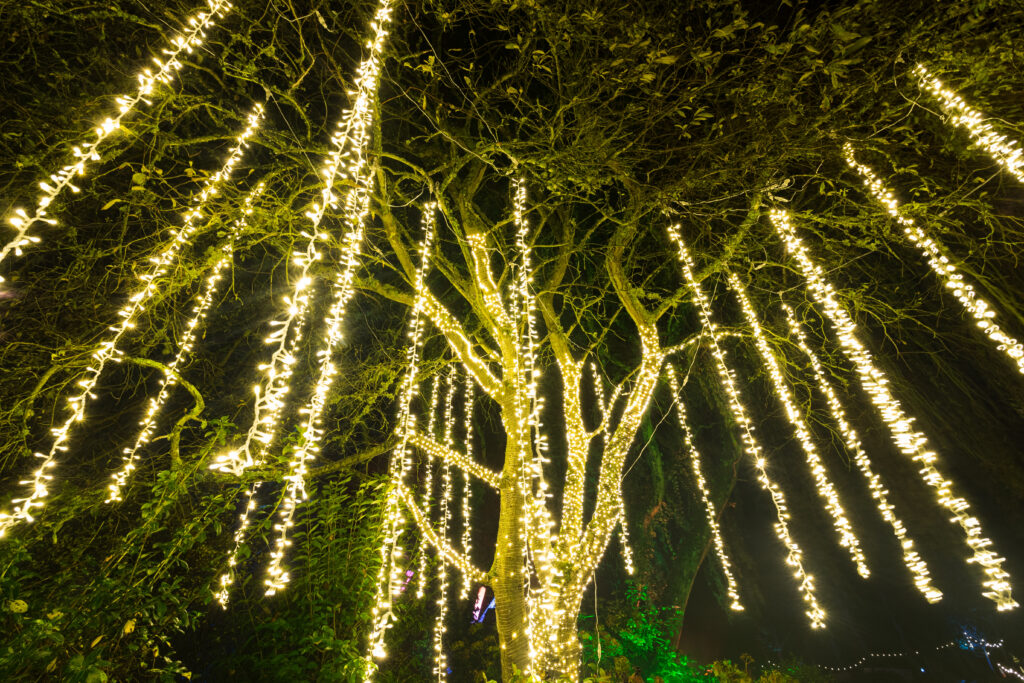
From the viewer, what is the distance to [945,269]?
7.15 feet

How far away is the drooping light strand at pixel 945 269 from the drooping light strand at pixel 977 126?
1.34 ft

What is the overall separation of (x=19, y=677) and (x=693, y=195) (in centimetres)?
445

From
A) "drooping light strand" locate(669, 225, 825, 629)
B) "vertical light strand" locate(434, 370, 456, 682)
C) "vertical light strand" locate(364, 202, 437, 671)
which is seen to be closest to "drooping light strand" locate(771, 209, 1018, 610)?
"drooping light strand" locate(669, 225, 825, 629)

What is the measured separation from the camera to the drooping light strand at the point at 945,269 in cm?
212

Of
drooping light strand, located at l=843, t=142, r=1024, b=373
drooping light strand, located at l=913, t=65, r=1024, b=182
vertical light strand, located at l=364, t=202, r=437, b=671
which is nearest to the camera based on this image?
drooping light strand, located at l=913, t=65, r=1024, b=182

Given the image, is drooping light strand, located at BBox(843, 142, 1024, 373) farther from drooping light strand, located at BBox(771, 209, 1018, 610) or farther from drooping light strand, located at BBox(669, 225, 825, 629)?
drooping light strand, located at BBox(669, 225, 825, 629)

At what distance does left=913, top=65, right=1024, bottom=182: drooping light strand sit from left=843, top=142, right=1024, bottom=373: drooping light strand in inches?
16.1

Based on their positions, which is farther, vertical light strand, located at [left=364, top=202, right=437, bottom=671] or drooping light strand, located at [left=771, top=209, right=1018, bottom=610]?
vertical light strand, located at [left=364, top=202, right=437, bottom=671]

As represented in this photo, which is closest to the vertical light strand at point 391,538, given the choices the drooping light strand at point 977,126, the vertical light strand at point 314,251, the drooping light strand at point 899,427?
the vertical light strand at point 314,251

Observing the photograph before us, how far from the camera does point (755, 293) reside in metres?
4.38

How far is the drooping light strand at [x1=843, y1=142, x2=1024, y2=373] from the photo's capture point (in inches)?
83.4

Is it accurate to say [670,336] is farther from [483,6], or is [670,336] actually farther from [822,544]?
[822,544]

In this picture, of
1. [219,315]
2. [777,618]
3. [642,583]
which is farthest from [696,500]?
[219,315]

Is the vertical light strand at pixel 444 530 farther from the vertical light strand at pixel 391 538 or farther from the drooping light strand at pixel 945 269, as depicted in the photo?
the drooping light strand at pixel 945 269
